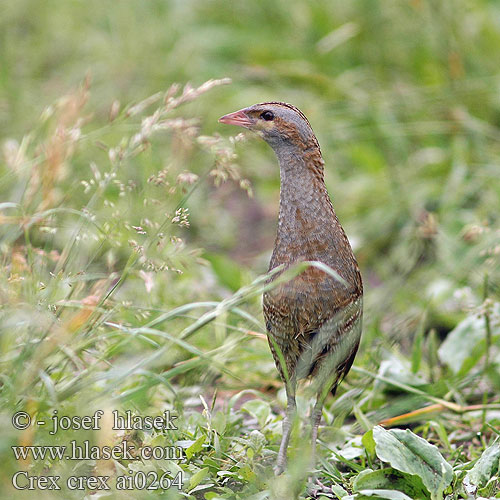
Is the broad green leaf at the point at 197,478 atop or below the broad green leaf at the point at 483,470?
atop

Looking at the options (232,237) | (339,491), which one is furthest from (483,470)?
(232,237)

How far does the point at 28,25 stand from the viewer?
7.35 meters

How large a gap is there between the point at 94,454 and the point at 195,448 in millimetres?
341

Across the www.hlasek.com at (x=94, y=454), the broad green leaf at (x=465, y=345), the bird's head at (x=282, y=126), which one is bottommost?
the broad green leaf at (x=465, y=345)

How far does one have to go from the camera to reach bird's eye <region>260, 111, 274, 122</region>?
3037 millimetres

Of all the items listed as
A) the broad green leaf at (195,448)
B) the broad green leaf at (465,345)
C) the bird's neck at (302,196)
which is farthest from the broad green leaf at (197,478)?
the broad green leaf at (465,345)

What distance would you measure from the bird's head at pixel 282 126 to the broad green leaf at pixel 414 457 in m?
1.01

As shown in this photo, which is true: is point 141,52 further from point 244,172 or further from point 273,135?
point 273,135

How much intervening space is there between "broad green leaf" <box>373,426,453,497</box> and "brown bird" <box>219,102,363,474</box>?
250mm

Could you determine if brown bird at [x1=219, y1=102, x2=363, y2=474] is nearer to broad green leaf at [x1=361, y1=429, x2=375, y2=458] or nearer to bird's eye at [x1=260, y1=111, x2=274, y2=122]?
bird's eye at [x1=260, y1=111, x2=274, y2=122]

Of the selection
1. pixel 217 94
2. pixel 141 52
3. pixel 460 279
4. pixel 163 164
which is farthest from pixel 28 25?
pixel 460 279

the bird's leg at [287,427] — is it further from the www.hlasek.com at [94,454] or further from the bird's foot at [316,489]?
the www.hlasek.com at [94,454]

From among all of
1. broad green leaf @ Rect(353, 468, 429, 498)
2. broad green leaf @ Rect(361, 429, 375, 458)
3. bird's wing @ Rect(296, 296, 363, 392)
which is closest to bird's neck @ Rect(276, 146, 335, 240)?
bird's wing @ Rect(296, 296, 363, 392)

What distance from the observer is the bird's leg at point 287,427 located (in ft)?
9.34
